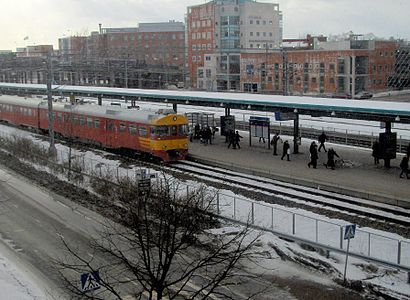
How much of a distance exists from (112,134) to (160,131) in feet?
17.2

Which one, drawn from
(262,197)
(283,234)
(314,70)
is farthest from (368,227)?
(314,70)

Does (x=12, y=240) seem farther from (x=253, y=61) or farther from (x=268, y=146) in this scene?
(x=253, y=61)

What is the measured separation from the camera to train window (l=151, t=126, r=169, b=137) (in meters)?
31.5

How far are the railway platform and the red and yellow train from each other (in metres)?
2.13

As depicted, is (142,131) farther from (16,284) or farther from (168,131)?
(16,284)

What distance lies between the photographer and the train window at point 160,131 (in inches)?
1239

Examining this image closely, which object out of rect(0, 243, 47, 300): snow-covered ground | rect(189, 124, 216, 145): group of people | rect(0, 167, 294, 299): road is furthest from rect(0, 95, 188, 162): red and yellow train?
rect(0, 243, 47, 300): snow-covered ground

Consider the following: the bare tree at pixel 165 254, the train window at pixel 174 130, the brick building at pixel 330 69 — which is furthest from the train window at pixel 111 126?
the brick building at pixel 330 69

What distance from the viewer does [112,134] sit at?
3566 cm

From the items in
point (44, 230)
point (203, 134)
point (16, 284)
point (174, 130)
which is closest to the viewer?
point (16, 284)

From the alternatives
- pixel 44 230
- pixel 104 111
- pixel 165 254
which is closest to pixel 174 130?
pixel 104 111

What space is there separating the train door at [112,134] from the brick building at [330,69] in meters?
35.7

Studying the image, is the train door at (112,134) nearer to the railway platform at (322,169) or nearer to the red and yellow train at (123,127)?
the red and yellow train at (123,127)

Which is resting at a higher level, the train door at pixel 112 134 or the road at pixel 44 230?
the train door at pixel 112 134
